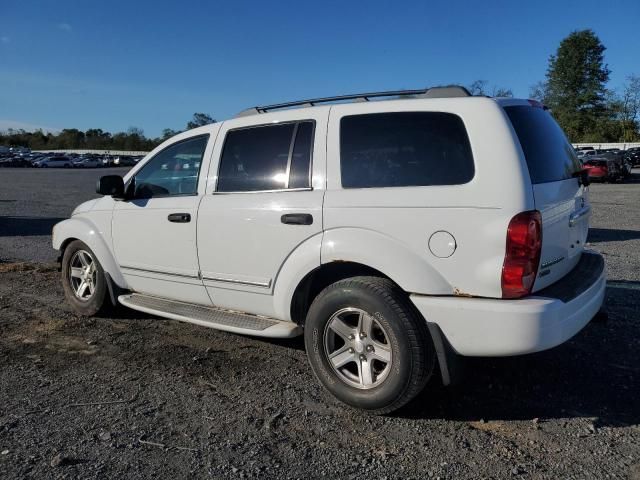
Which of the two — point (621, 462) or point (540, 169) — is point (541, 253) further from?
point (621, 462)

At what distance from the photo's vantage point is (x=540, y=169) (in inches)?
131

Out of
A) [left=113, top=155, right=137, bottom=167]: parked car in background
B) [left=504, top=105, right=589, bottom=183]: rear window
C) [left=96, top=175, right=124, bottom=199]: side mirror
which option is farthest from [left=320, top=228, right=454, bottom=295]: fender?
[left=113, top=155, right=137, bottom=167]: parked car in background

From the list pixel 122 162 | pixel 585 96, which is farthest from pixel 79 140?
pixel 585 96

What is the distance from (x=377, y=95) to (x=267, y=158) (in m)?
0.92

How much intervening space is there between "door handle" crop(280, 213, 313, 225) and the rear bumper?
2.89 ft

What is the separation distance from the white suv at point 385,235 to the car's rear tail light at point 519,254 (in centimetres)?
1

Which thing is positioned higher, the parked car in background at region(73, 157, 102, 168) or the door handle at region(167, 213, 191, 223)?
the door handle at region(167, 213, 191, 223)

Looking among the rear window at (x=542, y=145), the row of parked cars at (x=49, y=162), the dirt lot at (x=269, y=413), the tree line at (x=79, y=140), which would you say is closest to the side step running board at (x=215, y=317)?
the dirt lot at (x=269, y=413)

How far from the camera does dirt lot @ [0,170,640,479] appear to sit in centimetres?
290

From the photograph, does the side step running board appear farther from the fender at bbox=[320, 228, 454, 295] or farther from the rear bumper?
the rear bumper

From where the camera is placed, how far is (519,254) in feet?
9.86

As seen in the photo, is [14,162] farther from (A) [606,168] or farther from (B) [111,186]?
(B) [111,186]

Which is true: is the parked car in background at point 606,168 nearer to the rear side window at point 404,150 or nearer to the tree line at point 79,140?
the rear side window at point 404,150

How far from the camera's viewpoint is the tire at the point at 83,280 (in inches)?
208
